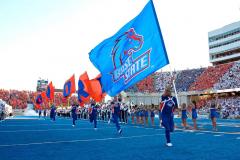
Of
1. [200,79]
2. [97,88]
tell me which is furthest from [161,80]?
[97,88]

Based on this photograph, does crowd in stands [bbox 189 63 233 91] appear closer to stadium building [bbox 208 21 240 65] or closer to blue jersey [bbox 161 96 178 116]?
stadium building [bbox 208 21 240 65]

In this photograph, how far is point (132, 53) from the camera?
12.8 metres

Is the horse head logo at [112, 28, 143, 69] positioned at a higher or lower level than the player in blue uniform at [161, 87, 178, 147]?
higher

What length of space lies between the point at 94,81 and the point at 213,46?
67914mm

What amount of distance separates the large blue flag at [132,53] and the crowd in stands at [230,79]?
47.8m

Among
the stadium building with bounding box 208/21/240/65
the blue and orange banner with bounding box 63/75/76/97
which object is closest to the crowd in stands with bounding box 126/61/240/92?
the stadium building with bounding box 208/21/240/65

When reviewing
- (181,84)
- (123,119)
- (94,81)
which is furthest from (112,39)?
(181,84)

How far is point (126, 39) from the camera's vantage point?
43.7 feet

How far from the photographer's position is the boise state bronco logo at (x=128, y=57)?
1216 centimetres

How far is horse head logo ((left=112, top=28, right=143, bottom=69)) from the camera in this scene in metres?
12.7

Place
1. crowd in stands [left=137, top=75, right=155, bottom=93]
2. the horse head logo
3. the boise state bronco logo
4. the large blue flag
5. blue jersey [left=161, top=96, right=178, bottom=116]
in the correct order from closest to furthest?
blue jersey [left=161, top=96, right=178, bottom=116]
the large blue flag
the boise state bronco logo
the horse head logo
crowd in stands [left=137, top=75, right=155, bottom=93]

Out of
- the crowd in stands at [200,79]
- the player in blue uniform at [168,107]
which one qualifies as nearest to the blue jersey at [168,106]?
the player in blue uniform at [168,107]

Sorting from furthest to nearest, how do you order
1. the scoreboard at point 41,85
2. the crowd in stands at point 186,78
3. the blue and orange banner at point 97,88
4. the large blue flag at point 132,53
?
the scoreboard at point 41,85, the crowd in stands at point 186,78, the blue and orange banner at point 97,88, the large blue flag at point 132,53

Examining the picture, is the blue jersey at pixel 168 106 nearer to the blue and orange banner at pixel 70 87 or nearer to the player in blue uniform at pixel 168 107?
the player in blue uniform at pixel 168 107
